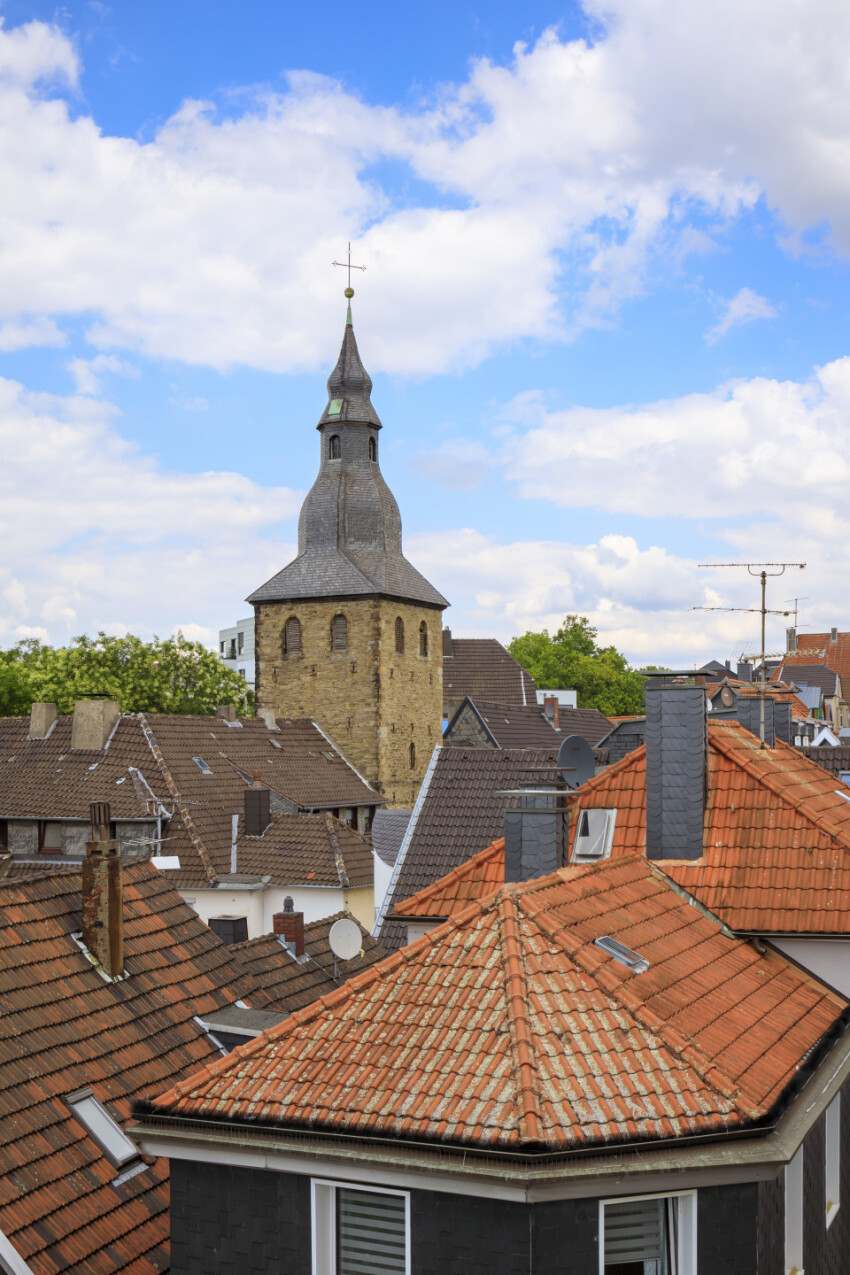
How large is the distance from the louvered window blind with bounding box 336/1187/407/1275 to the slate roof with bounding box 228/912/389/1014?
6.39 meters

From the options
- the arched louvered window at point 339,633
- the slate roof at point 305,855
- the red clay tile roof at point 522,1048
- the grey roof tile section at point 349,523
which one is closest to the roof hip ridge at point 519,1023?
the red clay tile roof at point 522,1048

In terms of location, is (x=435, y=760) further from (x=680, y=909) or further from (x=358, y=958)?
(x=680, y=909)

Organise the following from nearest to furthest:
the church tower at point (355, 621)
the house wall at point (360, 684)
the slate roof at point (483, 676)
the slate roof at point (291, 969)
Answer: the slate roof at point (291, 969) < the house wall at point (360, 684) < the church tower at point (355, 621) < the slate roof at point (483, 676)

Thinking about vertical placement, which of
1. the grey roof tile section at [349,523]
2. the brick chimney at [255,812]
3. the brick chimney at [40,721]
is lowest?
the brick chimney at [255,812]

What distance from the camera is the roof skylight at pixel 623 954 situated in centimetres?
787

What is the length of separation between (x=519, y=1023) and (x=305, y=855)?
2690 cm

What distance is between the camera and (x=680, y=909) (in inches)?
383

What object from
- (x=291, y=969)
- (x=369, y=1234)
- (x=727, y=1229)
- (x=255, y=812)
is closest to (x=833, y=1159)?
(x=727, y=1229)

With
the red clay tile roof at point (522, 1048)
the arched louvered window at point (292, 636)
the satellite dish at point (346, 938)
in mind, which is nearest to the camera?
the red clay tile roof at point (522, 1048)

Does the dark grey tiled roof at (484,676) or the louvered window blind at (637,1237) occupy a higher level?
the dark grey tiled roof at (484,676)

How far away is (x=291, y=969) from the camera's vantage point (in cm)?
1469

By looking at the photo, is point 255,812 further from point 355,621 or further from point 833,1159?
point 833,1159

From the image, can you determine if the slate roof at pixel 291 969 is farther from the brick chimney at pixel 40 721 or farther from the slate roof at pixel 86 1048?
the brick chimney at pixel 40 721

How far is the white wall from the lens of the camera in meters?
9.66
